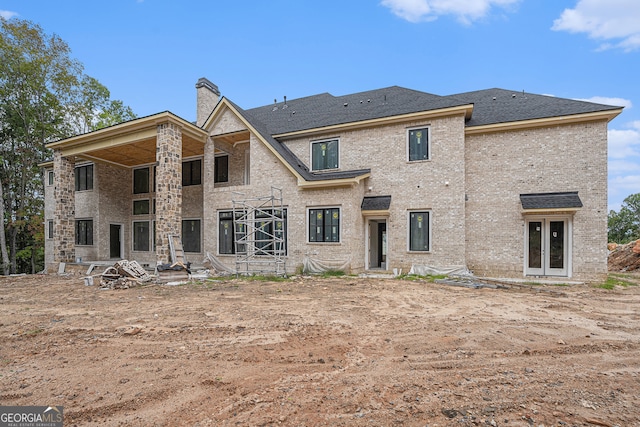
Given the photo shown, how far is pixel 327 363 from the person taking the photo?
3.85 metres

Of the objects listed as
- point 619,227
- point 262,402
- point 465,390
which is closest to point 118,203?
point 262,402

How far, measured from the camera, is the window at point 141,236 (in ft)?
62.6

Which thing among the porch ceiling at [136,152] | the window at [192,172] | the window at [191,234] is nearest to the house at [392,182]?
the porch ceiling at [136,152]

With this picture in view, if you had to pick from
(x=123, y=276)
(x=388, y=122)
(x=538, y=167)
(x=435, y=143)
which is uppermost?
(x=388, y=122)

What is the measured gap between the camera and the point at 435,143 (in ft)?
41.7

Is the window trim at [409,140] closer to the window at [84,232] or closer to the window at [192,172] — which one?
the window at [192,172]

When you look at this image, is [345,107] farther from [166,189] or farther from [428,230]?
[166,189]

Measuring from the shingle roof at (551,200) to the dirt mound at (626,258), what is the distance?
915 centimetres

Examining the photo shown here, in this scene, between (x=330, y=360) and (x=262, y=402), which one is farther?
(x=330, y=360)

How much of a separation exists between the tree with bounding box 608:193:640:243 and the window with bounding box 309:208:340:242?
39217 millimetres

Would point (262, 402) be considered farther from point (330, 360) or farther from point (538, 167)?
point (538, 167)

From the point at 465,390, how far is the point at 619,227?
154 feet

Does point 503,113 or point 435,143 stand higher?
point 503,113

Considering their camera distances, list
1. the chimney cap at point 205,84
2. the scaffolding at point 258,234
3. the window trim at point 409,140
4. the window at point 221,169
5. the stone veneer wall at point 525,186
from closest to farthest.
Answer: the stone veneer wall at point 525,186, the window trim at point 409,140, the scaffolding at point 258,234, the window at point 221,169, the chimney cap at point 205,84
